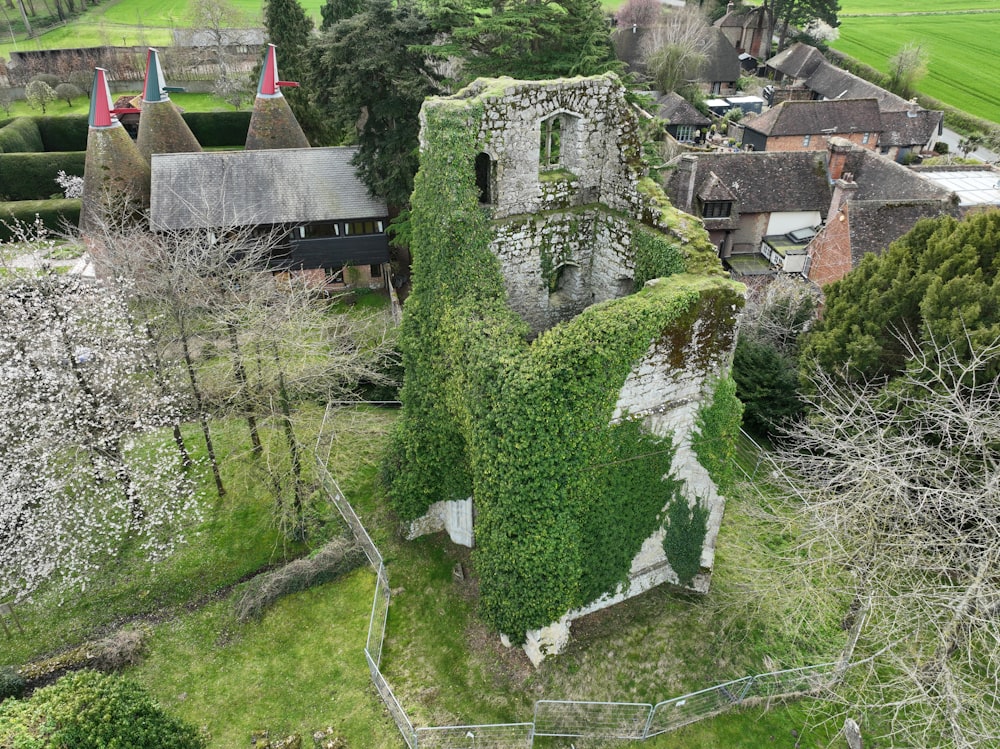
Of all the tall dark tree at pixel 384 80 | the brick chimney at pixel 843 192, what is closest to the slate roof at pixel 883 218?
the brick chimney at pixel 843 192

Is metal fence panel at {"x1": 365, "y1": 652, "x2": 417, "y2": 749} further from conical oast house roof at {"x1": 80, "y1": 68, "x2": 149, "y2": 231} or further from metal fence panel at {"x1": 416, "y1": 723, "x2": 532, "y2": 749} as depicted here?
conical oast house roof at {"x1": 80, "y1": 68, "x2": 149, "y2": 231}

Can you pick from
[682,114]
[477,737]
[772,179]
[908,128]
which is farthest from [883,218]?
[682,114]

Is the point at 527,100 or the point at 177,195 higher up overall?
the point at 527,100

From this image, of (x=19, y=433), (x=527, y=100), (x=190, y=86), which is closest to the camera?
(x=527, y=100)

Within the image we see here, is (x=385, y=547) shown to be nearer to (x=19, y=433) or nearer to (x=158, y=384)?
(x=158, y=384)

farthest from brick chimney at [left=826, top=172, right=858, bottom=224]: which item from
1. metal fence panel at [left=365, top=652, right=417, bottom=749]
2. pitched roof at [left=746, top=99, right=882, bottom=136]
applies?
metal fence panel at [left=365, top=652, right=417, bottom=749]

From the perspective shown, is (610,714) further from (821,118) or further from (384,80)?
(821,118)

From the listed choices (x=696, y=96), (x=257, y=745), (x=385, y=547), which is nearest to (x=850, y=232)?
(x=385, y=547)
